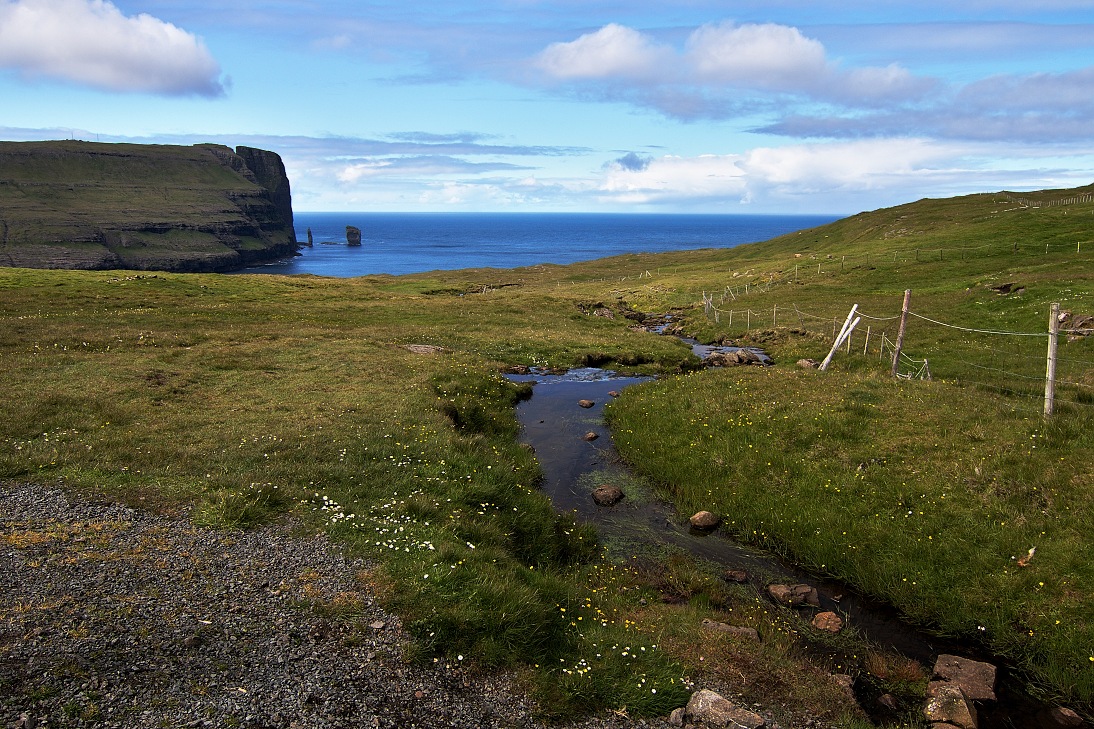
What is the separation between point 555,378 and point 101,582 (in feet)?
98.7

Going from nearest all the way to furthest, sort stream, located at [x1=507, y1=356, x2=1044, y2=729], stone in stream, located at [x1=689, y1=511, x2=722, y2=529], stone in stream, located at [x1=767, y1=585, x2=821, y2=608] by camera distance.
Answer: stream, located at [x1=507, y1=356, x2=1044, y2=729] → stone in stream, located at [x1=767, y1=585, x2=821, y2=608] → stone in stream, located at [x1=689, y1=511, x2=722, y2=529]

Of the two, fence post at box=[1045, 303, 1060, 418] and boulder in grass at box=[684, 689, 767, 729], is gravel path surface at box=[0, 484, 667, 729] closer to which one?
boulder in grass at box=[684, 689, 767, 729]

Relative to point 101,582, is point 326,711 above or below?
below

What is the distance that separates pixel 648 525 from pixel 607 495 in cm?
228

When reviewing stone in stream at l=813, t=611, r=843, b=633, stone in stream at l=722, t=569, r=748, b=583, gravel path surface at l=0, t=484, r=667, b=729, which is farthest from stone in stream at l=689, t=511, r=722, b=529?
gravel path surface at l=0, t=484, r=667, b=729

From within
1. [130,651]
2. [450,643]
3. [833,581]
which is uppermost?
[130,651]

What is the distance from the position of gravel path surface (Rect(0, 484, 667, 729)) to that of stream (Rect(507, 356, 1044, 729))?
8.01 metres

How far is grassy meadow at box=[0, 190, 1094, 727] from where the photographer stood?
13203 mm

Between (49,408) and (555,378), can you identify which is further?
(555,378)

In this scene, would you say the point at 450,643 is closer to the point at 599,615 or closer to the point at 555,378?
the point at 599,615

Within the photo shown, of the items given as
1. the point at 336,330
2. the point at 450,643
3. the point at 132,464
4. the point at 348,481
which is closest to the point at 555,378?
the point at 336,330

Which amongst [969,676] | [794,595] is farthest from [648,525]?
[969,676]

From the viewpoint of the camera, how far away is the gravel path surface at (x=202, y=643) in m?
9.68

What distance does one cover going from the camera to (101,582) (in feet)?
40.8
